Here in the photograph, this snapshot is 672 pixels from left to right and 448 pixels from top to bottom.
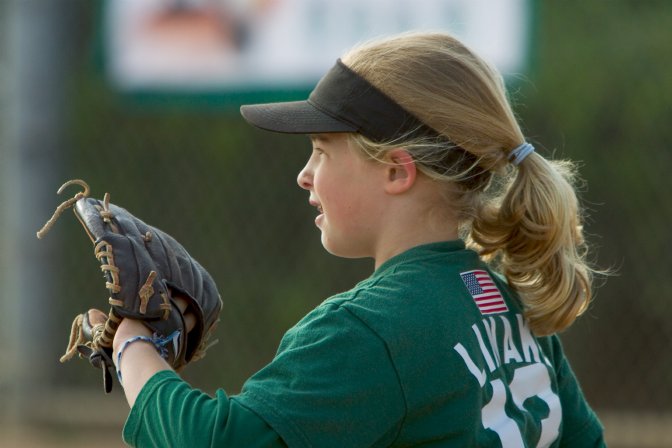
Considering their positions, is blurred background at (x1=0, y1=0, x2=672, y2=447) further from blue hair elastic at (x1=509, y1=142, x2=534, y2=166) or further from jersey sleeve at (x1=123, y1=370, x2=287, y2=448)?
jersey sleeve at (x1=123, y1=370, x2=287, y2=448)

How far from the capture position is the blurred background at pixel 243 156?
455 centimetres

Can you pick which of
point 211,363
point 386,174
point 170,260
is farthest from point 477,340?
point 211,363

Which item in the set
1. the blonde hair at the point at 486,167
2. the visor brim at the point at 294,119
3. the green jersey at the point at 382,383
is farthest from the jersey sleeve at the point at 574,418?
the visor brim at the point at 294,119

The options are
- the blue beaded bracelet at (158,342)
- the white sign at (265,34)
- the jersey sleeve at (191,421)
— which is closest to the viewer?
the jersey sleeve at (191,421)

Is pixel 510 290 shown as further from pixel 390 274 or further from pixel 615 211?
pixel 615 211

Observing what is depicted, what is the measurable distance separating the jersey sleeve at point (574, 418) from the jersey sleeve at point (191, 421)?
2.47 ft

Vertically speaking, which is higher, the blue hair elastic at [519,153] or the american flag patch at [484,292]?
the blue hair elastic at [519,153]

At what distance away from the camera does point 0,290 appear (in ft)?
17.4

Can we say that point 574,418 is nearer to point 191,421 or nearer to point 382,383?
point 382,383

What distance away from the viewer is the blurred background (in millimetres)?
4555

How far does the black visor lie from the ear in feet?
0.10

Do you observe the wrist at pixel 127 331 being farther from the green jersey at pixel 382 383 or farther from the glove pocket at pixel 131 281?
the green jersey at pixel 382 383

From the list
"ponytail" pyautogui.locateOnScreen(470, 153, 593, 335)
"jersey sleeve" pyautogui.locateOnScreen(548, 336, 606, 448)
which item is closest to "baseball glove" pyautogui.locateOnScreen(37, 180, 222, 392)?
"ponytail" pyautogui.locateOnScreen(470, 153, 593, 335)

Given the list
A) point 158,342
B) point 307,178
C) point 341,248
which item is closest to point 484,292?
point 341,248
